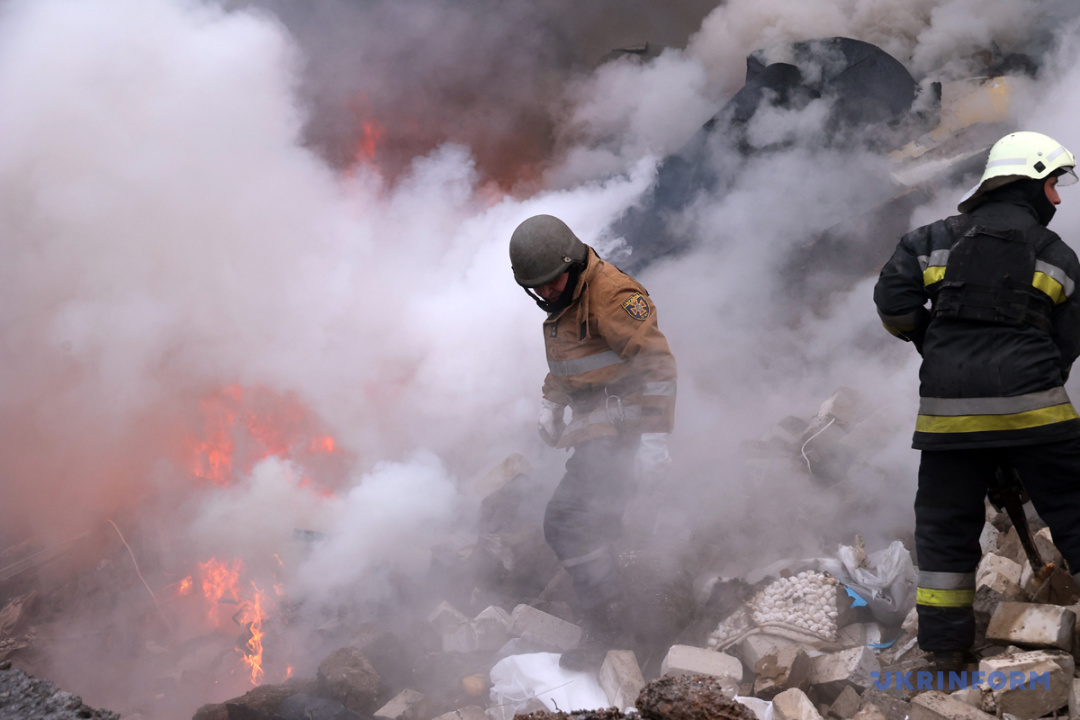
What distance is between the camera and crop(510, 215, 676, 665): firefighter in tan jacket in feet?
11.1

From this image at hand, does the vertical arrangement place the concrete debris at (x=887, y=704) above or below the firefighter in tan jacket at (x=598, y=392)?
below

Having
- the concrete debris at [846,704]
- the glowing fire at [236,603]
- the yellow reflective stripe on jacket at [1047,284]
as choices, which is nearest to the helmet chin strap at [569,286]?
the yellow reflective stripe on jacket at [1047,284]

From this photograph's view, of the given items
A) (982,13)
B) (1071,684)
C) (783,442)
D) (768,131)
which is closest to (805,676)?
(1071,684)

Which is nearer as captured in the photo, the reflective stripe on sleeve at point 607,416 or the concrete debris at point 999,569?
the concrete debris at point 999,569

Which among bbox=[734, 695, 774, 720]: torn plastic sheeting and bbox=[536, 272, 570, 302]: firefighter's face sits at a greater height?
bbox=[536, 272, 570, 302]: firefighter's face

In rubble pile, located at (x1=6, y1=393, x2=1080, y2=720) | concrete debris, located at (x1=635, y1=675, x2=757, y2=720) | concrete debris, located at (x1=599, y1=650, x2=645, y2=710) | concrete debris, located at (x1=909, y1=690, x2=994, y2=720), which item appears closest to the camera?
concrete debris, located at (x1=635, y1=675, x2=757, y2=720)

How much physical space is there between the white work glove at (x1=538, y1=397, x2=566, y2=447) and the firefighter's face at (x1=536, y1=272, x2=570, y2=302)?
0.73 metres

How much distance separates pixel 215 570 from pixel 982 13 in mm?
9266

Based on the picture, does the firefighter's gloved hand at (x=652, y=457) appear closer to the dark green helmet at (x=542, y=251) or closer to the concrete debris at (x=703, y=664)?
the concrete debris at (x=703, y=664)

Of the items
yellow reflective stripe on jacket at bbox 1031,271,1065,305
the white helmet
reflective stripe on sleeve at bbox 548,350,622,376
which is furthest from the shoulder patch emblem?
yellow reflective stripe on jacket at bbox 1031,271,1065,305

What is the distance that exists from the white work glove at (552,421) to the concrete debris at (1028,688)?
230 centimetres

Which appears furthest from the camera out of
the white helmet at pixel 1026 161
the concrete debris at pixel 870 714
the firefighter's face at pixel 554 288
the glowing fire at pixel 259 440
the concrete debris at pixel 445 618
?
the glowing fire at pixel 259 440

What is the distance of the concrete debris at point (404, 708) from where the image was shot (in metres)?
3.39

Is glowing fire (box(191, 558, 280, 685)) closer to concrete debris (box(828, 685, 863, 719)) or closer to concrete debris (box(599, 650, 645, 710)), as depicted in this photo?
concrete debris (box(599, 650, 645, 710))
